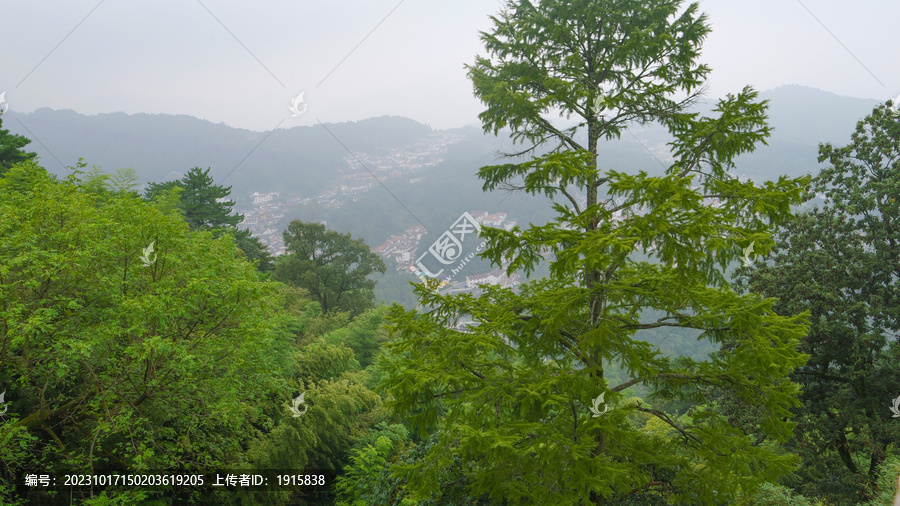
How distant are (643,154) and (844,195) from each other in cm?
18921

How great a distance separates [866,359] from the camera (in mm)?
10422

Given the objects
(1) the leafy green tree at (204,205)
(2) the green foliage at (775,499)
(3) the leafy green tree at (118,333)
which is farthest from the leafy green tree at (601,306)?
(1) the leafy green tree at (204,205)

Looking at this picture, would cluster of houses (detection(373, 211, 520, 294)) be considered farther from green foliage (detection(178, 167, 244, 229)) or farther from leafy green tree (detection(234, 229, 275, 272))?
green foliage (detection(178, 167, 244, 229))

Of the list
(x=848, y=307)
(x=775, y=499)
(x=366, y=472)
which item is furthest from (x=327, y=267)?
(x=775, y=499)

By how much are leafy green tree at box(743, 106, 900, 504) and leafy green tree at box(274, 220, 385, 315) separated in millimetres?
24215

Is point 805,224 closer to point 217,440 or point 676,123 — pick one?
point 676,123

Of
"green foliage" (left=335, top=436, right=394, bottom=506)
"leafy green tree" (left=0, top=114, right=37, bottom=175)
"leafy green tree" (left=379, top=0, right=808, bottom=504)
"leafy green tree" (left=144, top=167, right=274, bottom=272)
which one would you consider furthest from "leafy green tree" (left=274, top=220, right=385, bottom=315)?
"leafy green tree" (left=379, top=0, right=808, bottom=504)

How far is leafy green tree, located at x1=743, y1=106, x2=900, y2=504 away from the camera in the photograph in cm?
996

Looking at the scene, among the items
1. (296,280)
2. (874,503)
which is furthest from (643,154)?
(874,503)

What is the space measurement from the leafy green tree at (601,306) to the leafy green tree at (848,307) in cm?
623

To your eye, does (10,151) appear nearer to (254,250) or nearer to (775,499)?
(254,250)

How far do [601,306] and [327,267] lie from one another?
27.2 m

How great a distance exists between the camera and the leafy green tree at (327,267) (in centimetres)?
2981

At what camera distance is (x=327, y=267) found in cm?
3133
